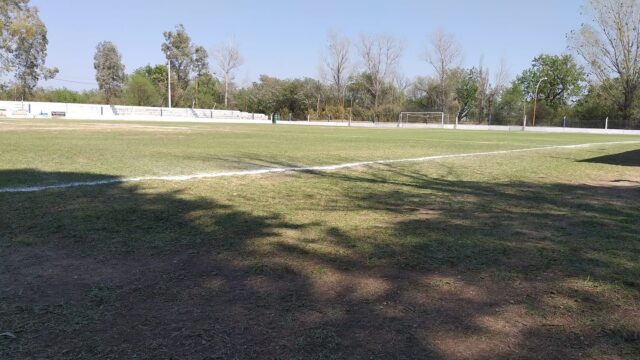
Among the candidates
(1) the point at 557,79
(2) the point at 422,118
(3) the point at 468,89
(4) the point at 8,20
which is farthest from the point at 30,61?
(1) the point at 557,79

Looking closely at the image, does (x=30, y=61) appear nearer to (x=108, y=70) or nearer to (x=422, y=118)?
(x=108, y=70)

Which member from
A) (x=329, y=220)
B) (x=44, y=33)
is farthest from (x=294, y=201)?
(x=44, y=33)

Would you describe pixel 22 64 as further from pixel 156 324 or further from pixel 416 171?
pixel 156 324

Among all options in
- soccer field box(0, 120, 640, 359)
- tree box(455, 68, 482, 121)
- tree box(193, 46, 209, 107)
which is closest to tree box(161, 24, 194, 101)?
tree box(193, 46, 209, 107)

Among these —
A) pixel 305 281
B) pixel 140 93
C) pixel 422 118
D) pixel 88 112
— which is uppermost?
pixel 140 93

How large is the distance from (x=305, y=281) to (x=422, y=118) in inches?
2711

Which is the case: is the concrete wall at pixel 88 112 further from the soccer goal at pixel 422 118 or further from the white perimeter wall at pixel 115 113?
the soccer goal at pixel 422 118

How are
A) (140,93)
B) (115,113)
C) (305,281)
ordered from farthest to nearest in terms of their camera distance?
(140,93), (115,113), (305,281)

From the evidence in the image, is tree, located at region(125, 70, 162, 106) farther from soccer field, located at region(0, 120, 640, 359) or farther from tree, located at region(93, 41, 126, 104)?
soccer field, located at region(0, 120, 640, 359)

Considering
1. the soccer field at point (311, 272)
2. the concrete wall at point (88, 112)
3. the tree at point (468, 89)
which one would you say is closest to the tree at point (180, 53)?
the concrete wall at point (88, 112)

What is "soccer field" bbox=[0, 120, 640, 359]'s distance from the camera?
2256 millimetres

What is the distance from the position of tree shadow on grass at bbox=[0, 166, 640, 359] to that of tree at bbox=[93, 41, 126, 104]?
89735 mm

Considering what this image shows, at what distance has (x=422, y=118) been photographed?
228 feet

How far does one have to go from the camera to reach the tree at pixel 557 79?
77.1 metres
